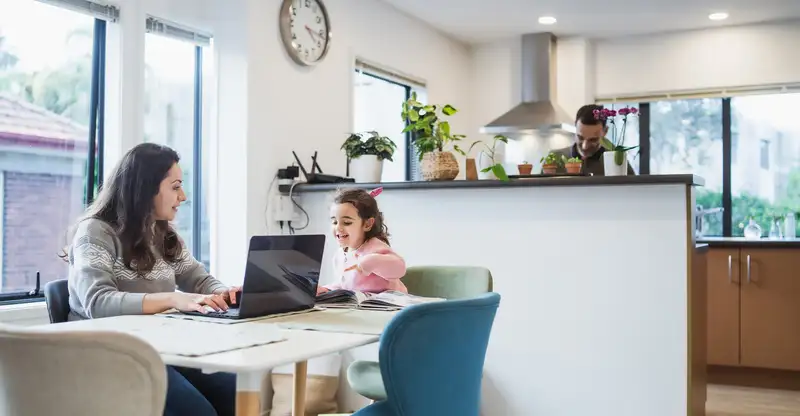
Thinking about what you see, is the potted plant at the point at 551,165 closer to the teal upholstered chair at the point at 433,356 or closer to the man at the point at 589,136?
the man at the point at 589,136

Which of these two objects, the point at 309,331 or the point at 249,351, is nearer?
the point at 249,351

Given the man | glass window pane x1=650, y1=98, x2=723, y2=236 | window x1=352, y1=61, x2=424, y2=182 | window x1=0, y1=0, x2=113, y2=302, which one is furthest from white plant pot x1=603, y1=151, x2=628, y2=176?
glass window pane x1=650, y1=98, x2=723, y2=236

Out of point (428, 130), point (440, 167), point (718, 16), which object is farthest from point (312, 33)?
point (718, 16)

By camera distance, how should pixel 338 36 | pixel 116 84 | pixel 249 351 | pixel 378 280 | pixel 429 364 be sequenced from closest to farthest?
pixel 249 351 → pixel 429 364 → pixel 378 280 → pixel 116 84 → pixel 338 36

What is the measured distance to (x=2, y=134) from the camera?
2.82m

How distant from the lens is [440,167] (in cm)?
343

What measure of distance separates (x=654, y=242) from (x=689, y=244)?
13 cm

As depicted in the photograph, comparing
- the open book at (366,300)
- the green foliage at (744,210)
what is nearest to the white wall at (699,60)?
the green foliage at (744,210)

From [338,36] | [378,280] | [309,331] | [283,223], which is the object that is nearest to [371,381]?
[378,280]

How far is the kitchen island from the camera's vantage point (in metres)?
2.96

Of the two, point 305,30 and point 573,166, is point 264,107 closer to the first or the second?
point 305,30

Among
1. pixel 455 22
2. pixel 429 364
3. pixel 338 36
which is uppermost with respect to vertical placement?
pixel 455 22

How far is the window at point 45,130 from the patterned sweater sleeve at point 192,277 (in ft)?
3.10

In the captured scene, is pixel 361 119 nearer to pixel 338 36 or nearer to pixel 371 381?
pixel 338 36
